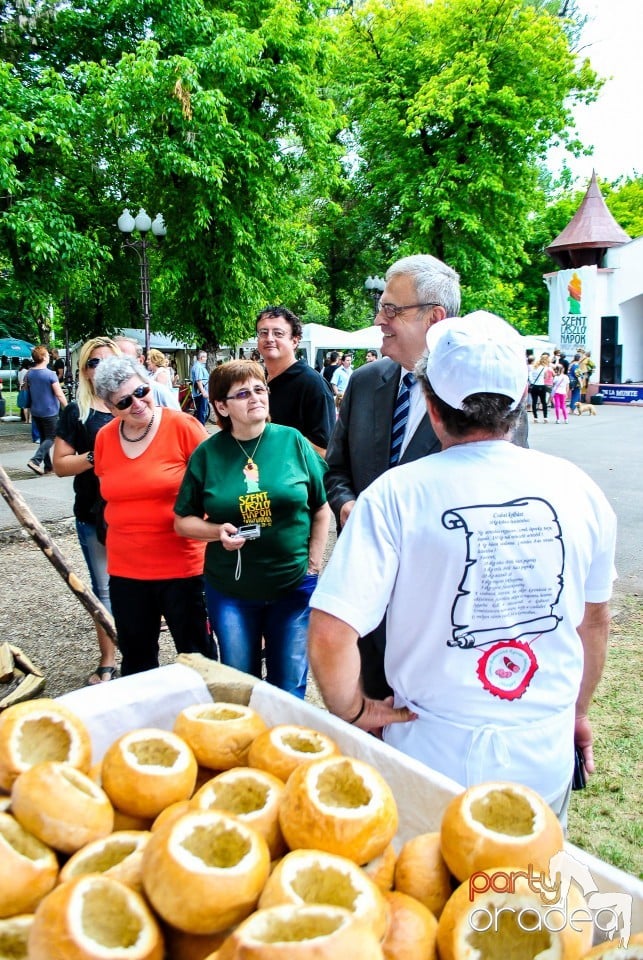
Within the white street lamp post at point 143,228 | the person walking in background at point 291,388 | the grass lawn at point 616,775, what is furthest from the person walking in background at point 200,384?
the grass lawn at point 616,775

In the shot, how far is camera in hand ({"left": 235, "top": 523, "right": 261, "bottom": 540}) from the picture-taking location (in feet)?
8.84

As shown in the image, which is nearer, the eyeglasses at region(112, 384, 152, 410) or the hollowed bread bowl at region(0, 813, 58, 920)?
the hollowed bread bowl at region(0, 813, 58, 920)

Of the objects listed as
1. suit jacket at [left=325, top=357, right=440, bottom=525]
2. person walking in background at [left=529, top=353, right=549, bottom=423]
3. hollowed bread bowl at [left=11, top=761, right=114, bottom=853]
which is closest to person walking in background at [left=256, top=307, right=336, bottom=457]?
suit jacket at [left=325, top=357, right=440, bottom=525]

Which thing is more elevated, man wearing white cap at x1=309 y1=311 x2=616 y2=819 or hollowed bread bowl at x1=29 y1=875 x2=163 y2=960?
man wearing white cap at x1=309 y1=311 x2=616 y2=819

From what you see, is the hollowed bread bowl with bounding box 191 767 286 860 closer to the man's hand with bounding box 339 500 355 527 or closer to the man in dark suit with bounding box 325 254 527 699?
the man in dark suit with bounding box 325 254 527 699

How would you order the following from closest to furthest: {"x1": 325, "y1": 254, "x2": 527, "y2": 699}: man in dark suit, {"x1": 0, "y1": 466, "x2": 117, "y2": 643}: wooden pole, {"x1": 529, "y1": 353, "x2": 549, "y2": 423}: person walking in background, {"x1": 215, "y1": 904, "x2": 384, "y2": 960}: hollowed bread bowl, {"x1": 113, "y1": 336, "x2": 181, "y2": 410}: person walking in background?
{"x1": 215, "y1": 904, "x2": 384, "y2": 960}: hollowed bread bowl, {"x1": 325, "y1": 254, "x2": 527, "y2": 699}: man in dark suit, {"x1": 0, "y1": 466, "x2": 117, "y2": 643}: wooden pole, {"x1": 113, "y1": 336, "x2": 181, "y2": 410}: person walking in background, {"x1": 529, "y1": 353, "x2": 549, "y2": 423}: person walking in background

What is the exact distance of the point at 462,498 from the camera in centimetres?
139

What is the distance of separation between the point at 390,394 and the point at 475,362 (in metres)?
1.18

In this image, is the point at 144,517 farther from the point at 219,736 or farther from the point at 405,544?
the point at 405,544

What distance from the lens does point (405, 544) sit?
1.40 metres

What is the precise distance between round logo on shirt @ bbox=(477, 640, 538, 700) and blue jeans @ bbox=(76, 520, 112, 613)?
3.04 meters

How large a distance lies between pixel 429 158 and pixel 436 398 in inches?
909

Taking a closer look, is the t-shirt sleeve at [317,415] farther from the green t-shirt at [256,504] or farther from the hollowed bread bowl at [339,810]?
the hollowed bread bowl at [339,810]

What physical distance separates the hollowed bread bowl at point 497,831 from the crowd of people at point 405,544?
1.12 ft
